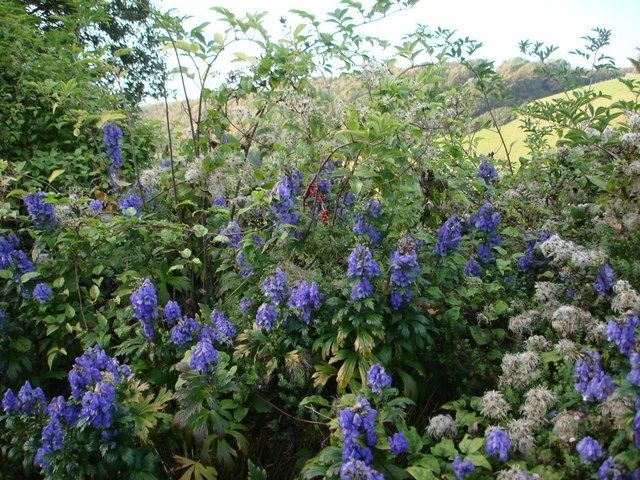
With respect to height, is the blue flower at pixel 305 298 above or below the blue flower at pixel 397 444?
above

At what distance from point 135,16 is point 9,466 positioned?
8.48 meters

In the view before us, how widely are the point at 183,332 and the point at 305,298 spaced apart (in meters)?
0.69

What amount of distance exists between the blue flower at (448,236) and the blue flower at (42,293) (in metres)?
2.29

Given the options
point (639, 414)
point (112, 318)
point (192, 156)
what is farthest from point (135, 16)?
point (639, 414)

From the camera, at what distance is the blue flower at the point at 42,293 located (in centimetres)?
335

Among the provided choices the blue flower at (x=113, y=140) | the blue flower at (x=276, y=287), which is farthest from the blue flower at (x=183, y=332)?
the blue flower at (x=113, y=140)

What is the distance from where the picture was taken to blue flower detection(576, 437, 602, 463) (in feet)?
6.58

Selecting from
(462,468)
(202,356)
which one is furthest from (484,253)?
(202,356)

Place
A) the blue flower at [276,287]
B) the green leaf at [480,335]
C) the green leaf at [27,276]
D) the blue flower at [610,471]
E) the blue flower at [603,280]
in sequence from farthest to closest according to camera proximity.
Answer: the green leaf at [27,276] → the green leaf at [480,335] → the blue flower at [276,287] → the blue flower at [603,280] → the blue flower at [610,471]

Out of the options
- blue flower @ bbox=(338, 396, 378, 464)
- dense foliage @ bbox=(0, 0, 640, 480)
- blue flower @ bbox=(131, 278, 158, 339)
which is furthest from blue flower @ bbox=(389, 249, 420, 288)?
blue flower @ bbox=(131, 278, 158, 339)

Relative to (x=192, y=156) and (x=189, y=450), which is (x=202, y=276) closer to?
(x=192, y=156)

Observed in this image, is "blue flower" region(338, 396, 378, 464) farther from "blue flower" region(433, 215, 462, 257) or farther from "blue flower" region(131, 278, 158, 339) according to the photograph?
"blue flower" region(131, 278, 158, 339)

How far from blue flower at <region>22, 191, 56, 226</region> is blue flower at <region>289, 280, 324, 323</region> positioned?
1675 mm

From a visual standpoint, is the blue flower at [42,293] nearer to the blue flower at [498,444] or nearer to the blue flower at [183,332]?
the blue flower at [183,332]
